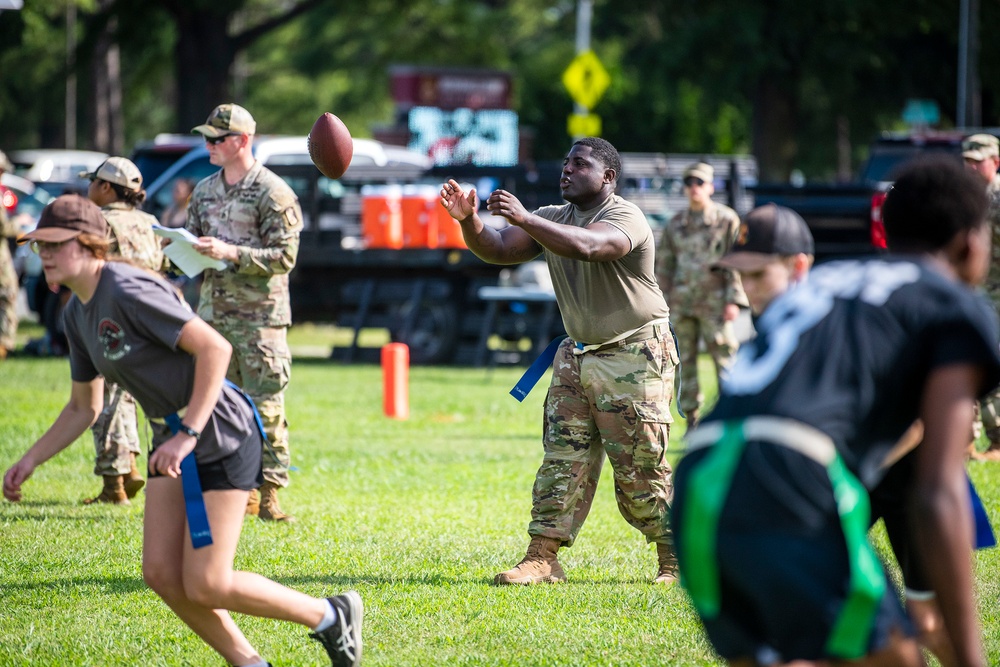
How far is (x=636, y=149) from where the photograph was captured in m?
41.7

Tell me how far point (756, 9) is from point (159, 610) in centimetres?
2506

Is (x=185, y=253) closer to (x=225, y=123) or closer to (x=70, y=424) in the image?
(x=225, y=123)

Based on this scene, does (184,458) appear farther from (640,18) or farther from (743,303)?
(640,18)

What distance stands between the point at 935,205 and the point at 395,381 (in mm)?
9682

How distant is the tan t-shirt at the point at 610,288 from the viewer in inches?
242

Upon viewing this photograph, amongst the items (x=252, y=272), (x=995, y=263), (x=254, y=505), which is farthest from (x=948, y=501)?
(x=995, y=263)

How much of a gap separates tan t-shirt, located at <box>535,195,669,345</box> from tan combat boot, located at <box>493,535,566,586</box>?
1.00 meters

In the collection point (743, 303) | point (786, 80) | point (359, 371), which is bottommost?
point (359, 371)

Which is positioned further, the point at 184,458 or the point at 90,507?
the point at 90,507

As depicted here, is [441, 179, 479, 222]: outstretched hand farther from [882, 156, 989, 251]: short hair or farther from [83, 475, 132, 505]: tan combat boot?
[83, 475, 132, 505]: tan combat boot

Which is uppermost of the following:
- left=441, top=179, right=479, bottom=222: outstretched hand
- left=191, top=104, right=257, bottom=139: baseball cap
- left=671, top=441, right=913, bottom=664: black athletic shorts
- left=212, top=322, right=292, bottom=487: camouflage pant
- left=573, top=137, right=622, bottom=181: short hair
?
left=191, top=104, right=257, bottom=139: baseball cap

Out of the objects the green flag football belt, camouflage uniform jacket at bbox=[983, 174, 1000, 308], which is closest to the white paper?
the green flag football belt

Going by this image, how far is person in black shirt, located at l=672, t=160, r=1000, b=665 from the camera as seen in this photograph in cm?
288

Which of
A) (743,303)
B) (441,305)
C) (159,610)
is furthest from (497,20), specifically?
(159,610)
